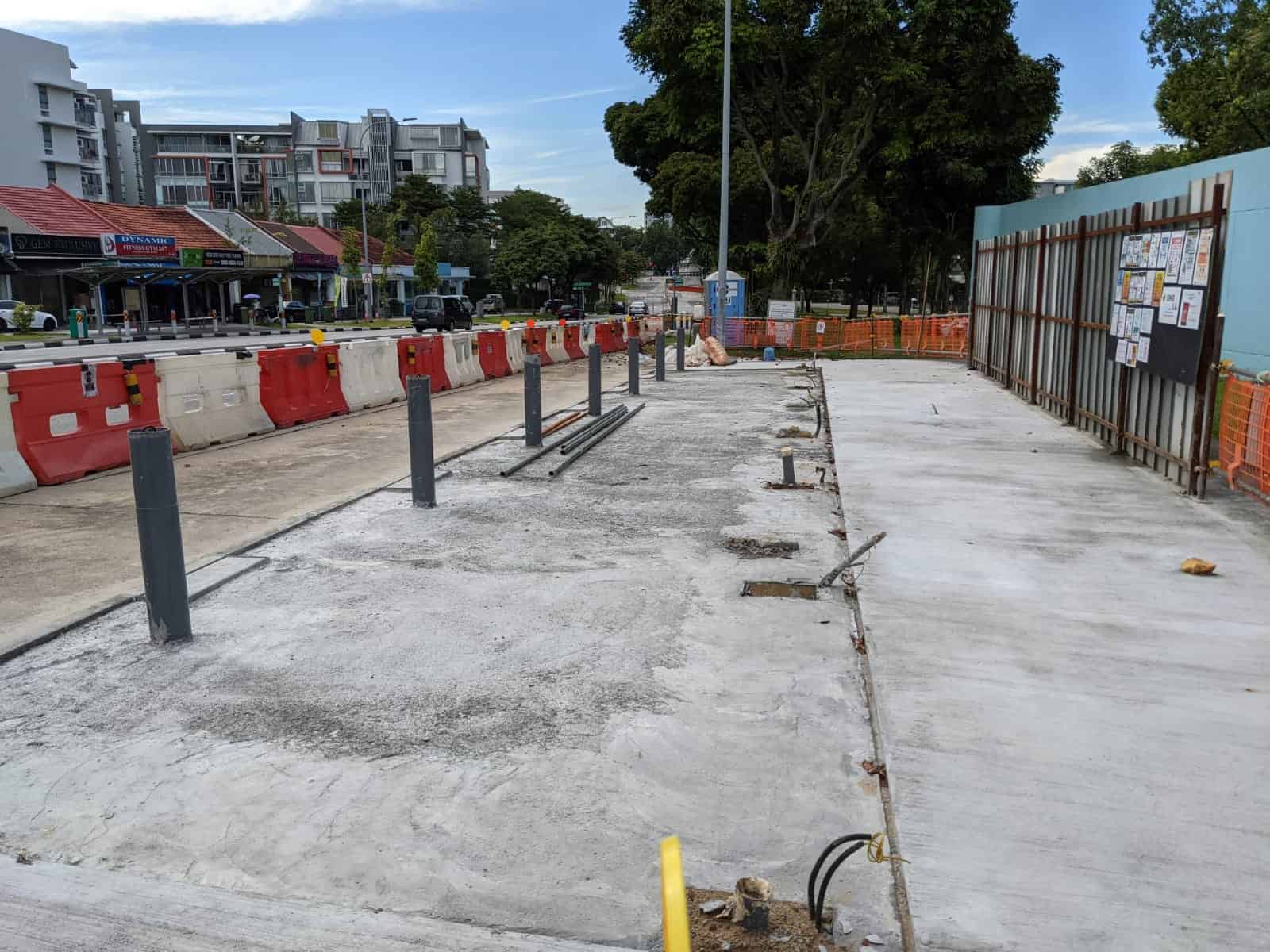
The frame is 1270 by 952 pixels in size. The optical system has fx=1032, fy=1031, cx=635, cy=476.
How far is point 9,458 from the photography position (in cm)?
1036

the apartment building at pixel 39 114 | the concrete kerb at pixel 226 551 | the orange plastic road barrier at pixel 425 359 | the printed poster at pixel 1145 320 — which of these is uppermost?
the apartment building at pixel 39 114

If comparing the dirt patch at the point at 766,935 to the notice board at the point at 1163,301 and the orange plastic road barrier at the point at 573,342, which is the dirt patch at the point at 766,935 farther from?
the orange plastic road barrier at the point at 573,342

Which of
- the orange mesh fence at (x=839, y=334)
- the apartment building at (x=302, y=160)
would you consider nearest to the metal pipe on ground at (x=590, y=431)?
the orange mesh fence at (x=839, y=334)

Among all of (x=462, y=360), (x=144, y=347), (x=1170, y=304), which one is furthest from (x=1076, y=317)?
(x=144, y=347)

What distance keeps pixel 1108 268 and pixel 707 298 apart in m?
24.6

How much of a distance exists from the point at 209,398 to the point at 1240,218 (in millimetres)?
21260

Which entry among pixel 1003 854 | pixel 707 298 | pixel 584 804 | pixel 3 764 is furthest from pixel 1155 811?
pixel 707 298

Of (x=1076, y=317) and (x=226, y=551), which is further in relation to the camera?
(x=1076, y=317)

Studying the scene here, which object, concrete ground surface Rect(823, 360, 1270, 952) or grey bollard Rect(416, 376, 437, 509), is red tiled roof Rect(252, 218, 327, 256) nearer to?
grey bollard Rect(416, 376, 437, 509)

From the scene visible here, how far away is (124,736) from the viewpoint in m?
4.59

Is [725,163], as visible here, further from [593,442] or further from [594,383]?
[593,442]

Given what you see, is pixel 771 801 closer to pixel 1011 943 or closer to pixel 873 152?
pixel 1011 943

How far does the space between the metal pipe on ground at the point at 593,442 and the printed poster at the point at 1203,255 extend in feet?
20.7

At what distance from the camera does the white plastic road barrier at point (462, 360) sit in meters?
22.0
